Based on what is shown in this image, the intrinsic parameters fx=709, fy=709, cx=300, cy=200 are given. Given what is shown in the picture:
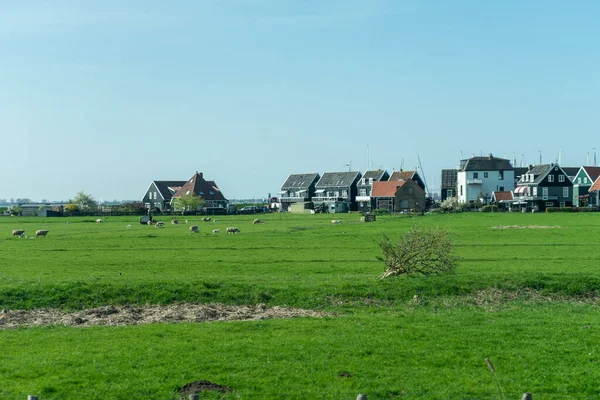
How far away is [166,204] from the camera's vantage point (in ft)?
618

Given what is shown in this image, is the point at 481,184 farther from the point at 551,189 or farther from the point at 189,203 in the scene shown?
the point at 189,203

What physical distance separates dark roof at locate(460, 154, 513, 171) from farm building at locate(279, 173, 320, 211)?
141ft

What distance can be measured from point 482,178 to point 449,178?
31406 mm

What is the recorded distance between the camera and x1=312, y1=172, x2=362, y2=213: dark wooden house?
174875 millimetres

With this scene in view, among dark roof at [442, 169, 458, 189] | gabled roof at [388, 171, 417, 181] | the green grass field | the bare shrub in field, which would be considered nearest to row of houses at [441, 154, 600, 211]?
gabled roof at [388, 171, 417, 181]

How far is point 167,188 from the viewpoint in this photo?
7584 inches

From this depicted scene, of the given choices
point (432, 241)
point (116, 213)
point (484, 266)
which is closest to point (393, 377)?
point (432, 241)

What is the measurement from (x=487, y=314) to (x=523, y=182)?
143 metres

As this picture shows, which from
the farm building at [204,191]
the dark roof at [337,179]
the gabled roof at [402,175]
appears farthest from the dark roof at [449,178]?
the farm building at [204,191]

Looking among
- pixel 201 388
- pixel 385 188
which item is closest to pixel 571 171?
pixel 385 188

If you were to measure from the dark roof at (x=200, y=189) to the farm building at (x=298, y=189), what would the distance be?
1761 cm

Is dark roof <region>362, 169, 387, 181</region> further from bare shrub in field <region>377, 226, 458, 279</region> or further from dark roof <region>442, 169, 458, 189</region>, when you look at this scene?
bare shrub in field <region>377, 226, 458, 279</region>

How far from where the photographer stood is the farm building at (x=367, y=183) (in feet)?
573

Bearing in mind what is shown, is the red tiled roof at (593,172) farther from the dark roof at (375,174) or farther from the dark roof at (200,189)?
the dark roof at (200,189)
